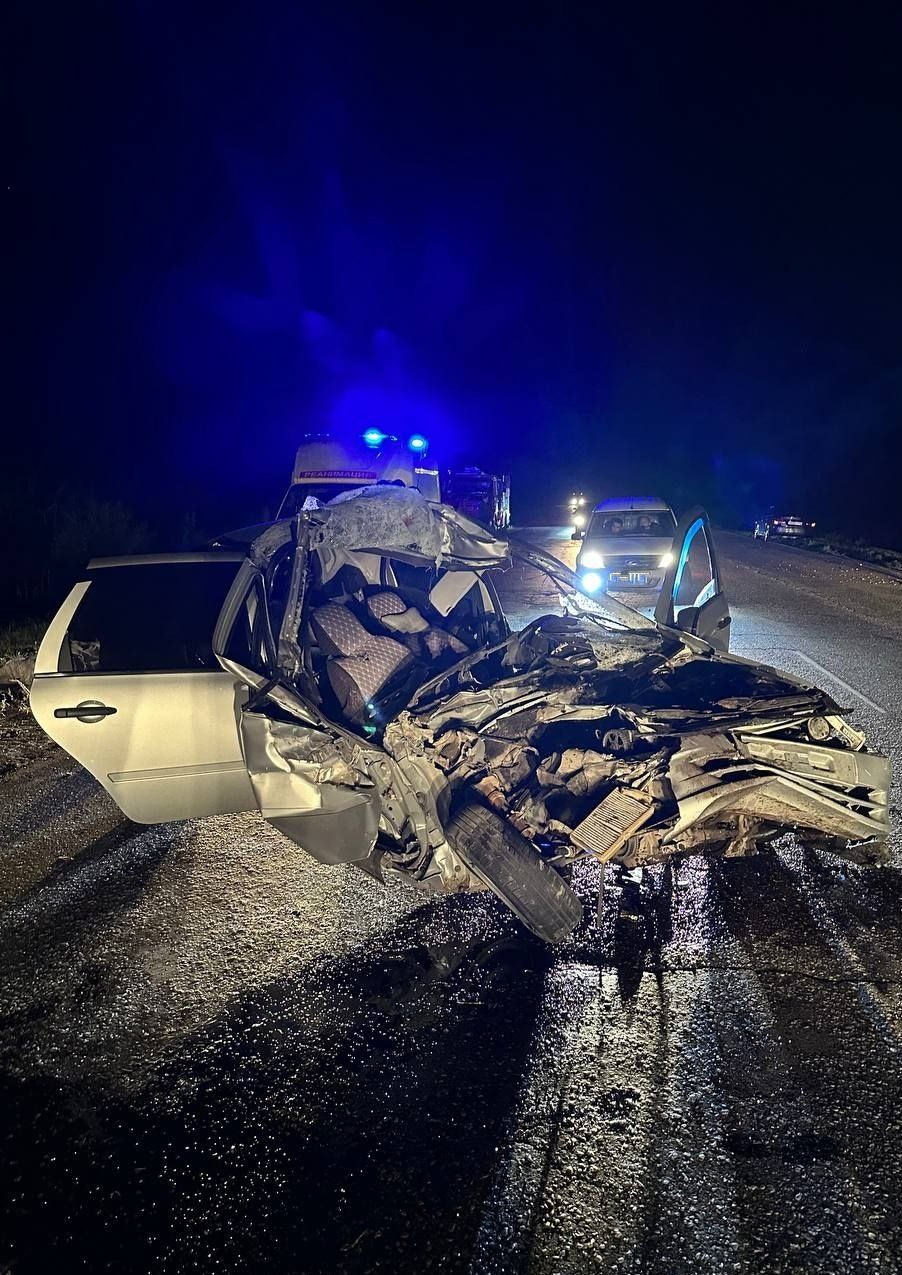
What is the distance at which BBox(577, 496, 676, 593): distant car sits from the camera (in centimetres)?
1209

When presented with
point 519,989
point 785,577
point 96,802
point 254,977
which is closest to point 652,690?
point 519,989

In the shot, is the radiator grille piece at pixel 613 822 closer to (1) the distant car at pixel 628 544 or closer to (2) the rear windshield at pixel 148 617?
(2) the rear windshield at pixel 148 617

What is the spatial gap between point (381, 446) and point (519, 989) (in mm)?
10547

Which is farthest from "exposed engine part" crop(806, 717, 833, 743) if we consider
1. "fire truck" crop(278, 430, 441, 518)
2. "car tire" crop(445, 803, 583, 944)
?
"fire truck" crop(278, 430, 441, 518)

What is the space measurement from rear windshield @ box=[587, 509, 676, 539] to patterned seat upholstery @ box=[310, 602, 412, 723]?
871 cm

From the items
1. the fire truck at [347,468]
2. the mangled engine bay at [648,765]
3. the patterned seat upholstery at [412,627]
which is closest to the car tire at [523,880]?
the mangled engine bay at [648,765]

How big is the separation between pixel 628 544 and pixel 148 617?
31.1 ft

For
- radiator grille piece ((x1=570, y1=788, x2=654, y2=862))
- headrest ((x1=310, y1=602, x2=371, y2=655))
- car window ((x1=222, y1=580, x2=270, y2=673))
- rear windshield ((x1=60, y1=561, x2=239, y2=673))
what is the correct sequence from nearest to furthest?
radiator grille piece ((x1=570, y1=788, x2=654, y2=862))
car window ((x1=222, y1=580, x2=270, y2=673))
rear windshield ((x1=60, y1=561, x2=239, y2=673))
headrest ((x1=310, y1=602, x2=371, y2=655))

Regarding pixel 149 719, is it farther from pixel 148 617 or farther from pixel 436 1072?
pixel 436 1072

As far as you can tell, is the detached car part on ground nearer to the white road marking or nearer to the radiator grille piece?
the radiator grille piece

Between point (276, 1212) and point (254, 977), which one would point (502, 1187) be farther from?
point (254, 977)

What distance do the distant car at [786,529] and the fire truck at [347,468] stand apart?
2119 centimetres

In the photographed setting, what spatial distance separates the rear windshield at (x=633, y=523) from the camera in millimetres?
13070

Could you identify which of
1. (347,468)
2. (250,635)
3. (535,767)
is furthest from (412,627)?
(347,468)
